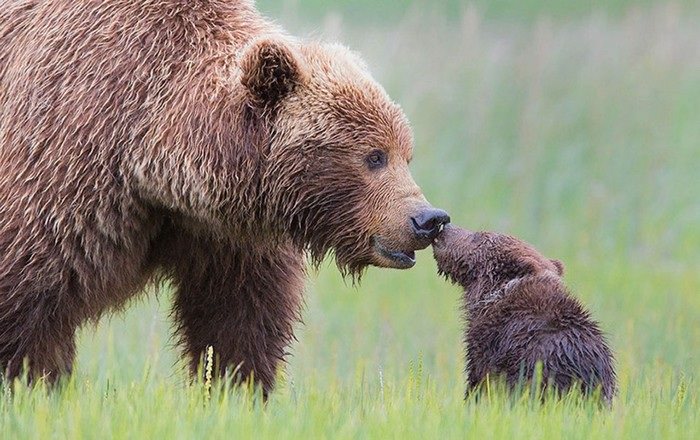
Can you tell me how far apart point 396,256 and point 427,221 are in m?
0.23

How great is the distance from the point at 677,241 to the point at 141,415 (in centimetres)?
836

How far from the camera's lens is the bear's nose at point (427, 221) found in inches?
217

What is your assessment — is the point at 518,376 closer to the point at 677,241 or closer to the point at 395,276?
the point at 395,276

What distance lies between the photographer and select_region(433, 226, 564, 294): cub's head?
6.11 meters

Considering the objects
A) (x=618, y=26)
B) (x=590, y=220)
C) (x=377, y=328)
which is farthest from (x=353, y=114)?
(x=618, y=26)

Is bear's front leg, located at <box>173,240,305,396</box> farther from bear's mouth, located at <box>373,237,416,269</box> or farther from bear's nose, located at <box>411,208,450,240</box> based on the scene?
bear's nose, located at <box>411,208,450,240</box>

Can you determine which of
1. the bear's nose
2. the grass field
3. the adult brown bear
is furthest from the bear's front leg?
the grass field

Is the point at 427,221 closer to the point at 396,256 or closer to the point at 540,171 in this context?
the point at 396,256

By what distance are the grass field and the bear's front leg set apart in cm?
106

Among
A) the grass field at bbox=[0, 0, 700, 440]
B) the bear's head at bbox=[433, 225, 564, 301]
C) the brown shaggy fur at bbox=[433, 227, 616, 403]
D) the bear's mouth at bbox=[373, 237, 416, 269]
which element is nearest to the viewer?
the brown shaggy fur at bbox=[433, 227, 616, 403]

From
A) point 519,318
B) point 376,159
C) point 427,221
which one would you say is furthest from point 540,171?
point 427,221

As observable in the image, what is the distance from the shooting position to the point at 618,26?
13.5m

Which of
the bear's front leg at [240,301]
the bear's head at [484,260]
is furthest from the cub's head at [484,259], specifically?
the bear's front leg at [240,301]

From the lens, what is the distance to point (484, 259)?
6184mm
